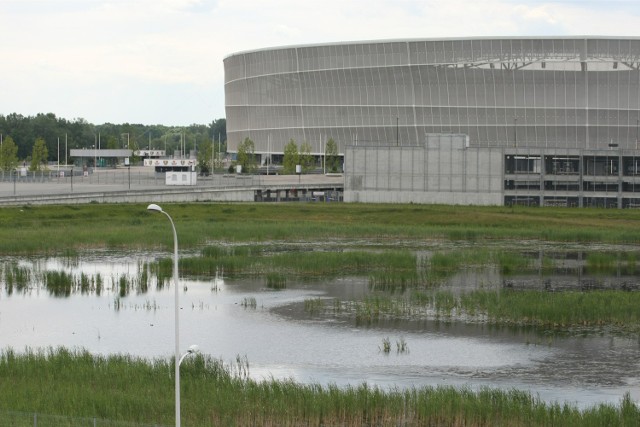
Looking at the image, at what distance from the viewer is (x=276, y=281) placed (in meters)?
64.6

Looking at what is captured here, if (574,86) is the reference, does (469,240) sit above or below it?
below

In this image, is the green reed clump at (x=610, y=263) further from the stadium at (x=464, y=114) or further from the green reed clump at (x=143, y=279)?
the stadium at (x=464, y=114)

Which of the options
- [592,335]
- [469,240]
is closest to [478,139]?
[469,240]

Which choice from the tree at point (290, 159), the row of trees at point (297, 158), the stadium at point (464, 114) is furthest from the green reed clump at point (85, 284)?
the tree at point (290, 159)

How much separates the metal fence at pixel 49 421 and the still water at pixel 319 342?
9.98 metres

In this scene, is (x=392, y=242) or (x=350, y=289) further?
(x=392, y=242)

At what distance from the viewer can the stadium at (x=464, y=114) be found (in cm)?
12744

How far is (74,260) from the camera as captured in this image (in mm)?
74375

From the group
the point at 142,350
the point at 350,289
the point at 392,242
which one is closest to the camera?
the point at 142,350

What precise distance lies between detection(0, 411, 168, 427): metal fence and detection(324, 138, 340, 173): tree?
144649 millimetres

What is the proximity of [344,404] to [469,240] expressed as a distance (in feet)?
182

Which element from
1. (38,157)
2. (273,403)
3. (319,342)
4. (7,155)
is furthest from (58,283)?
(38,157)

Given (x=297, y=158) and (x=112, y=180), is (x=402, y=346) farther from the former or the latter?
(x=297, y=158)

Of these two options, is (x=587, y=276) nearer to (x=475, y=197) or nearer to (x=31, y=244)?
(x=31, y=244)
